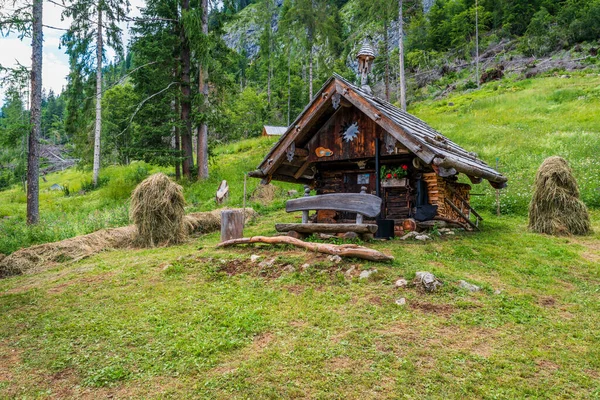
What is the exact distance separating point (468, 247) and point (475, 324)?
15.5 feet

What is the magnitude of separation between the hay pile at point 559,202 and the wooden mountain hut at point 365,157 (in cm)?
125

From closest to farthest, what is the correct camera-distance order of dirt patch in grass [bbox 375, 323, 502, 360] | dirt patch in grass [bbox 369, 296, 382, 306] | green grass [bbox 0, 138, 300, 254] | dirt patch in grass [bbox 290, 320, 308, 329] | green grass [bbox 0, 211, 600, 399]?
green grass [bbox 0, 211, 600, 399] → dirt patch in grass [bbox 375, 323, 502, 360] → dirt patch in grass [bbox 290, 320, 308, 329] → dirt patch in grass [bbox 369, 296, 382, 306] → green grass [bbox 0, 138, 300, 254]

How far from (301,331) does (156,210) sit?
26.6ft

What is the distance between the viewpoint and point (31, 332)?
225 inches

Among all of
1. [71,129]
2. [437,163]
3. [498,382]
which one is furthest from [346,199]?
[71,129]

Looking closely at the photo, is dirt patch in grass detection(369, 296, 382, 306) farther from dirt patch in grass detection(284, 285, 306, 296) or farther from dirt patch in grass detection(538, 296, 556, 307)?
dirt patch in grass detection(538, 296, 556, 307)

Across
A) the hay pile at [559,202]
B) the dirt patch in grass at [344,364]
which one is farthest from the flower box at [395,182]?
the dirt patch in grass at [344,364]

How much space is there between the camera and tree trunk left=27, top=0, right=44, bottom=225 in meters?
15.5

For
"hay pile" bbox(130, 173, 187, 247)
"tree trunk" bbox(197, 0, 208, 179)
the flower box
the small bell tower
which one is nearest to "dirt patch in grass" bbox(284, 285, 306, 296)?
the flower box

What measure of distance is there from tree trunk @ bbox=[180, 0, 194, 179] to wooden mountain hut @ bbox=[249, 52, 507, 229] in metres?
11.6

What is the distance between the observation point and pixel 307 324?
550cm

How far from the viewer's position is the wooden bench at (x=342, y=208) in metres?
9.41

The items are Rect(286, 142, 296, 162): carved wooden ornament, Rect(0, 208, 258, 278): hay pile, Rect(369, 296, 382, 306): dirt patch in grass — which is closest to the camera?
Rect(369, 296, 382, 306): dirt patch in grass

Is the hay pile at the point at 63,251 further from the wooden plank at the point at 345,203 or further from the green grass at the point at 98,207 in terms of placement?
the wooden plank at the point at 345,203
